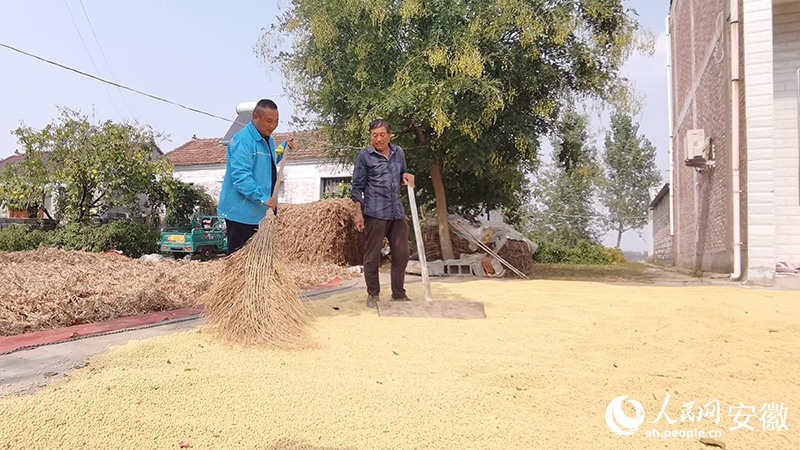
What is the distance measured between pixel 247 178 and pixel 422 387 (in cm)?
176

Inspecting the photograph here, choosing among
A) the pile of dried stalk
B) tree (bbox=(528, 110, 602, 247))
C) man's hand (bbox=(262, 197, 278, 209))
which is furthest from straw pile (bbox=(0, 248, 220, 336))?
tree (bbox=(528, 110, 602, 247))

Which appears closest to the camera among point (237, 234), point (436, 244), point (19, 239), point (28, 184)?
point (237, 234)

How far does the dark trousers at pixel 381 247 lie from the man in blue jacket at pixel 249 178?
3.36 feet

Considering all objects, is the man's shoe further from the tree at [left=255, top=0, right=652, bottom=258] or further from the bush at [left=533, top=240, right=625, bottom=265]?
the bush at [left=533, top=240, right=625, bottom=265]

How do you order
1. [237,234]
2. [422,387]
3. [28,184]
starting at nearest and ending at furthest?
[422,387] < [237,234] < [28,184]

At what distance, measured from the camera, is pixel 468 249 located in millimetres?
8484

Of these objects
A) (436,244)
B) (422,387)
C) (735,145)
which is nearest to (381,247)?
(422,387)

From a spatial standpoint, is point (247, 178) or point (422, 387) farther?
point (247, 178)

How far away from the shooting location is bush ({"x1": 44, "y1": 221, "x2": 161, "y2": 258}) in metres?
9.26

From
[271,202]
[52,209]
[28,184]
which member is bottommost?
[271,202]

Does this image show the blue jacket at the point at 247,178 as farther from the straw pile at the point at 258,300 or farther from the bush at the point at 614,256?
the bush at the point at 614,256

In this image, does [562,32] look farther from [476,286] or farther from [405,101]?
[476,286]

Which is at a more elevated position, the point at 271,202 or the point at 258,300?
the point at 271,202

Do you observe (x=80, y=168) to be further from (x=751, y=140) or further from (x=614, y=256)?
(x=614, y=256)
